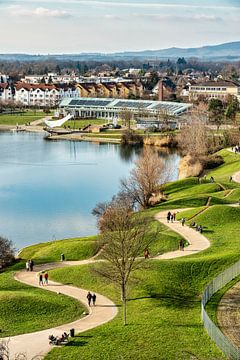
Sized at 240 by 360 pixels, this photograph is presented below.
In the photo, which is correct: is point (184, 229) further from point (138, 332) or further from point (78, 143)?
point (78, 143)

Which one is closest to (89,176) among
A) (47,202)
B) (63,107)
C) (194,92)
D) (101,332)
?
(47,202)

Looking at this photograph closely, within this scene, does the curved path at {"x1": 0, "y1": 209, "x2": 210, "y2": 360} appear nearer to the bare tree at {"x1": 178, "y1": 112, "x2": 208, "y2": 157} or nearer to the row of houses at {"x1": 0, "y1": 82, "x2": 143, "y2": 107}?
the bare tree at {"x1": 178, "y1": 112, "x2": 208, "y2": 157}

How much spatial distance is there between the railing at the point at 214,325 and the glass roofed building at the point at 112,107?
73.8 metres

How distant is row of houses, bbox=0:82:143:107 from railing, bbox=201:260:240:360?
10088 centimetres

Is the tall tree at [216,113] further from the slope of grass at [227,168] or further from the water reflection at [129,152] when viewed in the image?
the slope of grass at [227,168]

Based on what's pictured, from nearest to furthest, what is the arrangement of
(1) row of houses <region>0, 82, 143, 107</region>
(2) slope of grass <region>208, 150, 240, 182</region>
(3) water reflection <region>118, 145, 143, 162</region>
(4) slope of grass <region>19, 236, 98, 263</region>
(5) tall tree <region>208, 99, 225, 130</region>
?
(4) slope of grass <region>19, 236, 98, 263</region>
(2) slope of grass <region>208, 150, 240, 182</region>
(3) water reflection <region>118, 145, 143, 162</region>
(5) tall tree <region>208, 99, 225, 130</region>
(1) row of houses <region>0, 82, 143, 107</region>

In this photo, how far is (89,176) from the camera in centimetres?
5812

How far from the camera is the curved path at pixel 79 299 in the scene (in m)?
19.6

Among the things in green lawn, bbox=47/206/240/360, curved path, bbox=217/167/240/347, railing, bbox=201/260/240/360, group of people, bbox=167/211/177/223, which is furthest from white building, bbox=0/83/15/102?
curved path, bbox=217/167/240/347

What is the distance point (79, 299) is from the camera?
24.1m

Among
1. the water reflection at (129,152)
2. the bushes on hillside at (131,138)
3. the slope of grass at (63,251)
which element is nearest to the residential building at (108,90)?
the bushes on hillside at (131,138)

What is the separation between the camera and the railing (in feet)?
60.0

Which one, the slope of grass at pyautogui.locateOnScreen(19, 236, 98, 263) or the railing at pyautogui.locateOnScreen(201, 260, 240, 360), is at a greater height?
the railing at pyautogui.locateOnScreen(201, 260, 240, 360)

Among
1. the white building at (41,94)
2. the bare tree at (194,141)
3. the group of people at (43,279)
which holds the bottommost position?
the group of people at (43,279)
